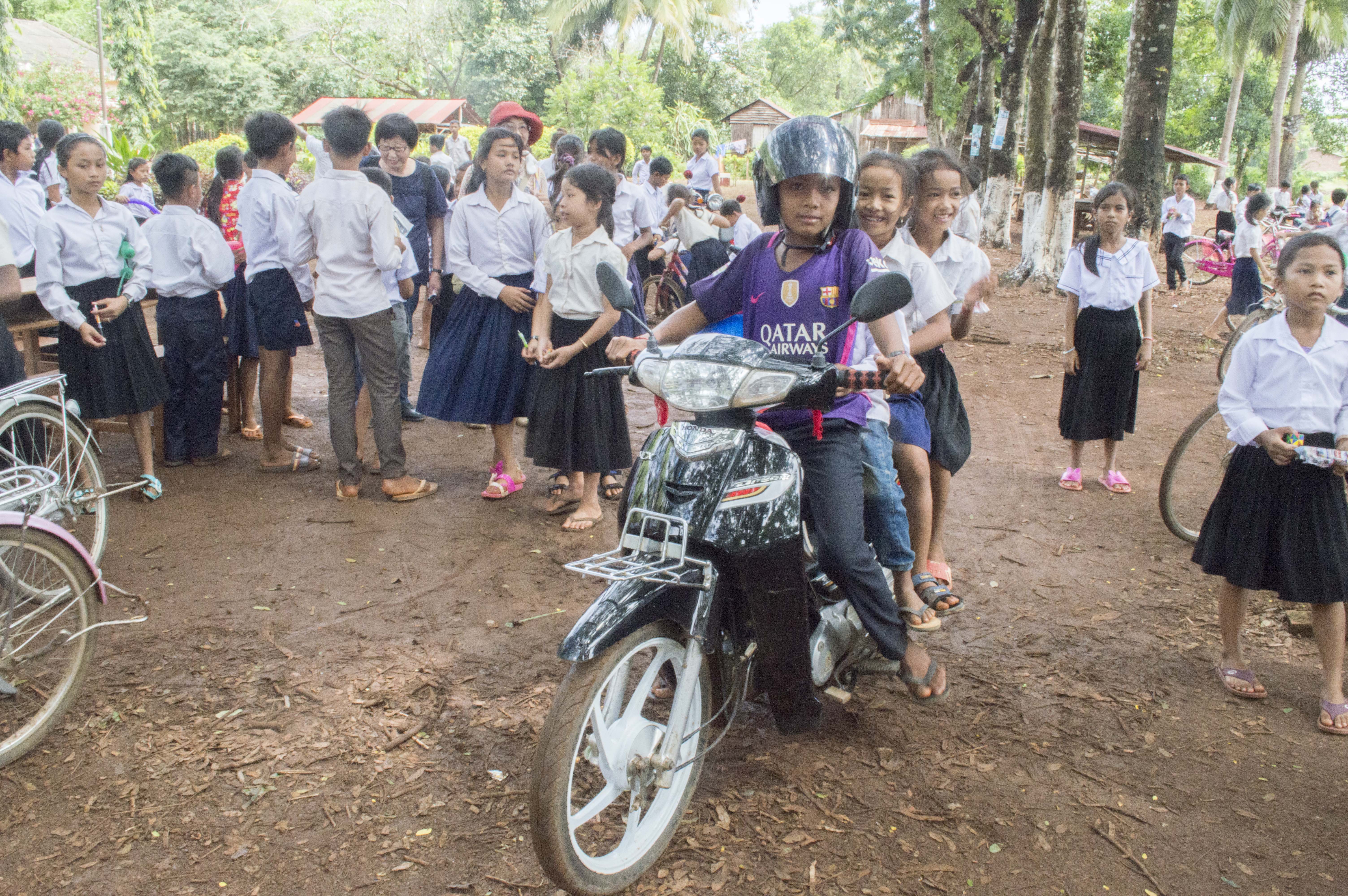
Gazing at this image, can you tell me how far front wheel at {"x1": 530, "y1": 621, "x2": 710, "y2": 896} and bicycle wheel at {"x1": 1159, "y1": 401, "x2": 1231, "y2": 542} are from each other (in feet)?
9.97

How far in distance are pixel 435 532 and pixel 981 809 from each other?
320cm

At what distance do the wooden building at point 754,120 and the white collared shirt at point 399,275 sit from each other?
41.1 metres

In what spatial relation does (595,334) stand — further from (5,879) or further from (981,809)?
(5,879)

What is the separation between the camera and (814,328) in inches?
121

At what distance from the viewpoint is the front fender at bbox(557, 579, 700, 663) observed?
234 centimetres

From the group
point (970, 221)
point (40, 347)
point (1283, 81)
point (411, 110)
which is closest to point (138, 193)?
point (40, 347)

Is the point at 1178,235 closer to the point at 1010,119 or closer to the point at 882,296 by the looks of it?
the point at 1010,119

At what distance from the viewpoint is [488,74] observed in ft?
135

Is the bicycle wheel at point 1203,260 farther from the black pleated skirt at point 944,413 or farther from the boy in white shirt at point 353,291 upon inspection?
the boy in white shirt at point 353,291

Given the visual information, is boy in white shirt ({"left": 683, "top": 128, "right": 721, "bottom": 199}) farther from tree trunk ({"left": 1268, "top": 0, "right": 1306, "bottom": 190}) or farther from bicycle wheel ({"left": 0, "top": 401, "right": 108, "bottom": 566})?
tree trunk ({"left": 1268, "top": 0, "right": 1306, "bottom": 190})

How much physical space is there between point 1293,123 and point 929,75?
58.8 ft

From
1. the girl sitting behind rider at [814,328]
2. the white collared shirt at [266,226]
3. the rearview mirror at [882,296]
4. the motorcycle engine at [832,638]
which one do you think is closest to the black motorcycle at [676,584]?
the rearview mirror at [882,296]

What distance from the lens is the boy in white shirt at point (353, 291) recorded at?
5297mm

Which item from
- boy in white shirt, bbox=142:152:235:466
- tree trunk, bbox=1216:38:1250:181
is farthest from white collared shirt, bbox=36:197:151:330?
tree trunk, bbox=1216:38:1250:181
